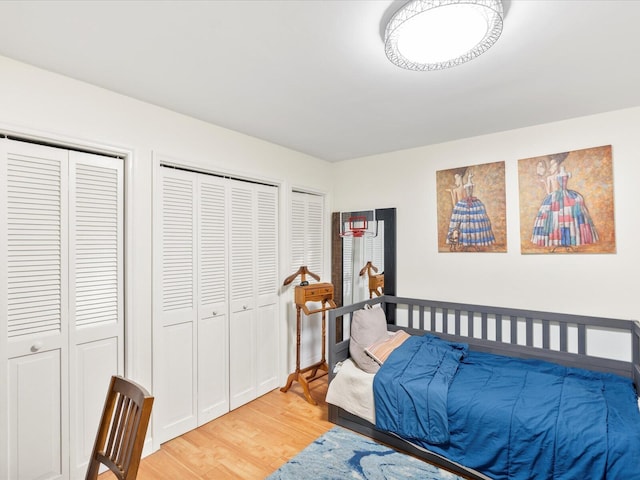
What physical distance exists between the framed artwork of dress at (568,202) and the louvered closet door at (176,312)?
9.35 feet

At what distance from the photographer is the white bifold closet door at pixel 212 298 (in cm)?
254

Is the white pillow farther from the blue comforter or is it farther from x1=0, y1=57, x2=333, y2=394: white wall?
x1=0, y1=57, x2=333, y2=394: white wall

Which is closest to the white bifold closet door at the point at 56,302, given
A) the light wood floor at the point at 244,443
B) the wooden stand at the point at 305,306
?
the light wood floor at the point at 244,443

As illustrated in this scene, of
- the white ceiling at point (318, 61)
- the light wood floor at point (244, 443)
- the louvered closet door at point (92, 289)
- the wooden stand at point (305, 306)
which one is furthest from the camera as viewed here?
the wooden stand at point (305, 306)

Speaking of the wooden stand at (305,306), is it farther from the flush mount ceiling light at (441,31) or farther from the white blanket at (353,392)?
the flush mount ceiling light at (441,31)

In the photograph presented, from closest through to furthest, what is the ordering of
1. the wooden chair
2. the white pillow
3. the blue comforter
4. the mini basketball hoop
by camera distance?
the wooden chair → the blue comforter → the white pillow → the mini basketball hoop

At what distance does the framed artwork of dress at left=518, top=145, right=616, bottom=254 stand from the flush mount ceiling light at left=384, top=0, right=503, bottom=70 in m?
1.69

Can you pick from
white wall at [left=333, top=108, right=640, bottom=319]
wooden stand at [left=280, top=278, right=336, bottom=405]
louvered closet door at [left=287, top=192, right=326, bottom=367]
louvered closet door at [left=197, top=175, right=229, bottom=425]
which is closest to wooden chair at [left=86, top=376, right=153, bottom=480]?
louvered closet door at [left=197, top=175, right=229, bottom=425]

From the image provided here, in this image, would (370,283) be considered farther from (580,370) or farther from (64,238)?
(64,238)

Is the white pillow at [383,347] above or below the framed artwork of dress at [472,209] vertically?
below

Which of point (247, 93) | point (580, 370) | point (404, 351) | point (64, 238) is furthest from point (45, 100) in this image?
point (580, 370)

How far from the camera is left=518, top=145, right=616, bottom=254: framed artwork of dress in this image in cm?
255

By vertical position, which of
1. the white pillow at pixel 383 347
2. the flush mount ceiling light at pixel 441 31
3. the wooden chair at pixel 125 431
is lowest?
the white pillow at pixel 383 347

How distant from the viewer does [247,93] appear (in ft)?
7.34
